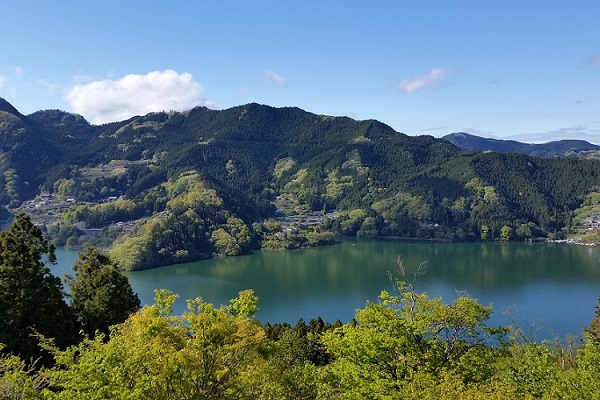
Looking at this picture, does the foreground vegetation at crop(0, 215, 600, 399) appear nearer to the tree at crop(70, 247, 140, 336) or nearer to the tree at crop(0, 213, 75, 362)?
the tree at crop(0, 213, 75, 362)

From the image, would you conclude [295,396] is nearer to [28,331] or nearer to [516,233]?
[28,331]

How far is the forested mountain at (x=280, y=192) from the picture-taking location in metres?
108

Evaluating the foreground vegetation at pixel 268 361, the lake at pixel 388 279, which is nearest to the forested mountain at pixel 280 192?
the lake at pixel 388 279

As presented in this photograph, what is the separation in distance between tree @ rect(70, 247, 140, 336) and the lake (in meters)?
28.4

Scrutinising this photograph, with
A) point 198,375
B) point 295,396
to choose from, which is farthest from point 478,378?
point 198,375

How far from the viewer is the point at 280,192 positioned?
577 ft

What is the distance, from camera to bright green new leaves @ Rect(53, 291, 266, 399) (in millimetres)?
8141

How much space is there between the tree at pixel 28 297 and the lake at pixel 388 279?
3165cm

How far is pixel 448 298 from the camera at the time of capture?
2330 inches

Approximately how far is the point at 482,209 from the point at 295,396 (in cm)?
12533

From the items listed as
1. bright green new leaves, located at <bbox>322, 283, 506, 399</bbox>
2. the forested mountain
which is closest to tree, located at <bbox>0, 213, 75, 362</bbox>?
bright green new leaves, located at <bbox>322, 283, 506, 399</bbox>

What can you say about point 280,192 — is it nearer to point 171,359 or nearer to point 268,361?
point 268,361

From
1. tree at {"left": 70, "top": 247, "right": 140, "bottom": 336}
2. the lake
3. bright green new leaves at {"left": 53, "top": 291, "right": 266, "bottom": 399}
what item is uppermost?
bright green new leaves at {"left": 53, "top": 291, "right": 266, "bottom": 399}

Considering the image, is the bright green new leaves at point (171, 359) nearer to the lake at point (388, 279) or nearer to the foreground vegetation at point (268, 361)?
the foreground vegetation at point (268, 361)
